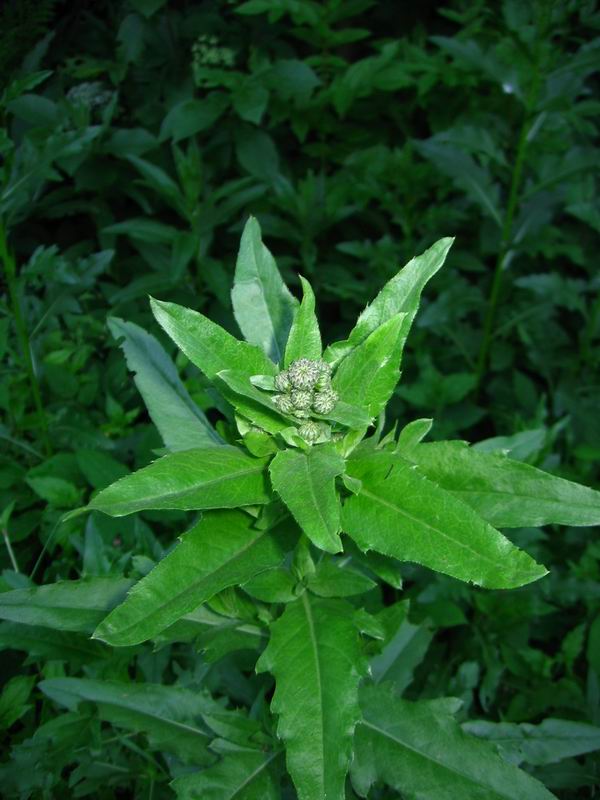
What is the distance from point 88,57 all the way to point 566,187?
2.40 meters

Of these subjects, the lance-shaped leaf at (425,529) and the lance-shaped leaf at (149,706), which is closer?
the lance-shaped leaf at (425,529)

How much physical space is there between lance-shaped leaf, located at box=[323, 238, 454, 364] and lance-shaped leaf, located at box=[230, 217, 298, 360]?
0.17 meters

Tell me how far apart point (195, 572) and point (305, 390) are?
360mm

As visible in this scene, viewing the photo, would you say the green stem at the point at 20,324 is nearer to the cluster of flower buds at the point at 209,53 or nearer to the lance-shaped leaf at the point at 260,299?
the lance-shaped leaf at the point at 260,299

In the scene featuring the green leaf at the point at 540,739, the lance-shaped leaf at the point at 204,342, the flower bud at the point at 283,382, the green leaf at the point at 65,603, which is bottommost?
Result: the green leaf at the point at 540,739

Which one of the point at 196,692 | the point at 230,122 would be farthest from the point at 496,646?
the point at 230,122

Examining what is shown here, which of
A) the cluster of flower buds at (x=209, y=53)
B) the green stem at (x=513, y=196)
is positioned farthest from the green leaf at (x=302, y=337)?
the cluster of flower buds at (x=209, y=53)


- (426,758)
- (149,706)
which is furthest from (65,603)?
(426,758)

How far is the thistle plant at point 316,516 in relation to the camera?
128cm

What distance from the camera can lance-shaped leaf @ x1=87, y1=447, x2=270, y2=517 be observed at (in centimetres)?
126

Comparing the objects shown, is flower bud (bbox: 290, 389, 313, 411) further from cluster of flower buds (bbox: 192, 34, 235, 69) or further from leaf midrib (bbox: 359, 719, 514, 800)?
cluster of flower buds (bbox: 192, 34, 235, 69)

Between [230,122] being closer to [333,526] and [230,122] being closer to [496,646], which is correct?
[496,646]

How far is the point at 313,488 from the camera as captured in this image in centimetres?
129

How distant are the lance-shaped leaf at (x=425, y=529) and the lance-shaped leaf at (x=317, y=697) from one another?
23 cm
